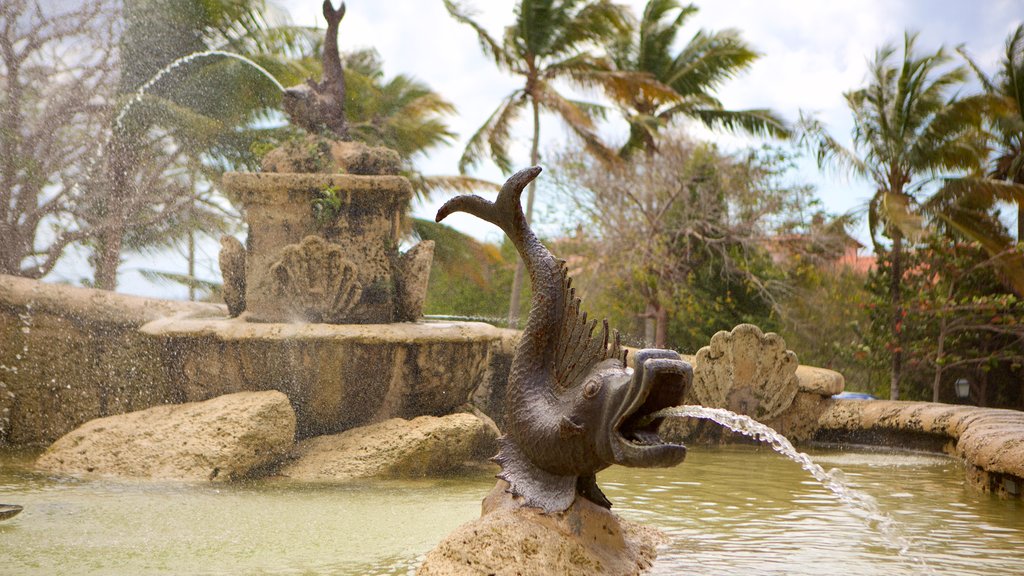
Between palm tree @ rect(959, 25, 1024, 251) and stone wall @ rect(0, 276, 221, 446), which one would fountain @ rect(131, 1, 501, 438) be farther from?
palm tree @ rect(959, 25, 1024, 251)

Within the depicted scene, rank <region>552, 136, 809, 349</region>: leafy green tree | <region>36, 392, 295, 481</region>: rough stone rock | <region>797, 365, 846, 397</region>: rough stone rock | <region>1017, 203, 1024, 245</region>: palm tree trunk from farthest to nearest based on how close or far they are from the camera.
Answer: <region>552, 136, 809, 349</region>: leafy green tree → <region>1017, 203, 1024, 245</region>: palm tree trunk → <region>797, 365, 846, 397</region>: rough stone rock → <region>36, 392, 295, 481</region>: rough stone rock

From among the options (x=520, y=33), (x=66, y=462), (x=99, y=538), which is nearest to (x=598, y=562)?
(x=99, y=538)

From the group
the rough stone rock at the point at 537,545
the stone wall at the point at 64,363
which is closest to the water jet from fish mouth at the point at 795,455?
the rough stone rock at the point at 537,545

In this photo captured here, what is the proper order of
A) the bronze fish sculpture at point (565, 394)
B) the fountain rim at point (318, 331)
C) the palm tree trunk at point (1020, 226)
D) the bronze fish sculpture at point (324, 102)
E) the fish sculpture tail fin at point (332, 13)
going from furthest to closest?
the palm tree trunk at point (1020, 226) → the fish sculpture tail fin at point (332, 13) → the bronze fish sculpture at point (324, 102) → the fountain rim at point (318, 331) → the bronze fish sculpture at point (565, 394)

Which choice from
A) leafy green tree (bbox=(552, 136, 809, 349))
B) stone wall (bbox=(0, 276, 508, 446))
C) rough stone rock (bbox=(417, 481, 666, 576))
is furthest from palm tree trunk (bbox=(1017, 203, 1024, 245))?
rough stone rock (bbox=(417, 481, 666, 576))

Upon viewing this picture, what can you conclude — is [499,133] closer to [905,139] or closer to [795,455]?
[905,139]

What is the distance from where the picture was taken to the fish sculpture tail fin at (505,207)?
4238 mm

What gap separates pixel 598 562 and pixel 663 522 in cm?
160

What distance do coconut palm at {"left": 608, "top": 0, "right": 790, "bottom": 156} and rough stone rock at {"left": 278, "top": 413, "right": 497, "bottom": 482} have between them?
16.6 metres

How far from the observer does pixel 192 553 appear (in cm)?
424

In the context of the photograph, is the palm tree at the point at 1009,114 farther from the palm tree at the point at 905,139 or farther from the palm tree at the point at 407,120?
the palm tree at the point at 407,120

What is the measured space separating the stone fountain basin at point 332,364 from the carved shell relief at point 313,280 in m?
0.28

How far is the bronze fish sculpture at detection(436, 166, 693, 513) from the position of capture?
3490 mm

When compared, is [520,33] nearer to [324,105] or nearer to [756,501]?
[324,105]
